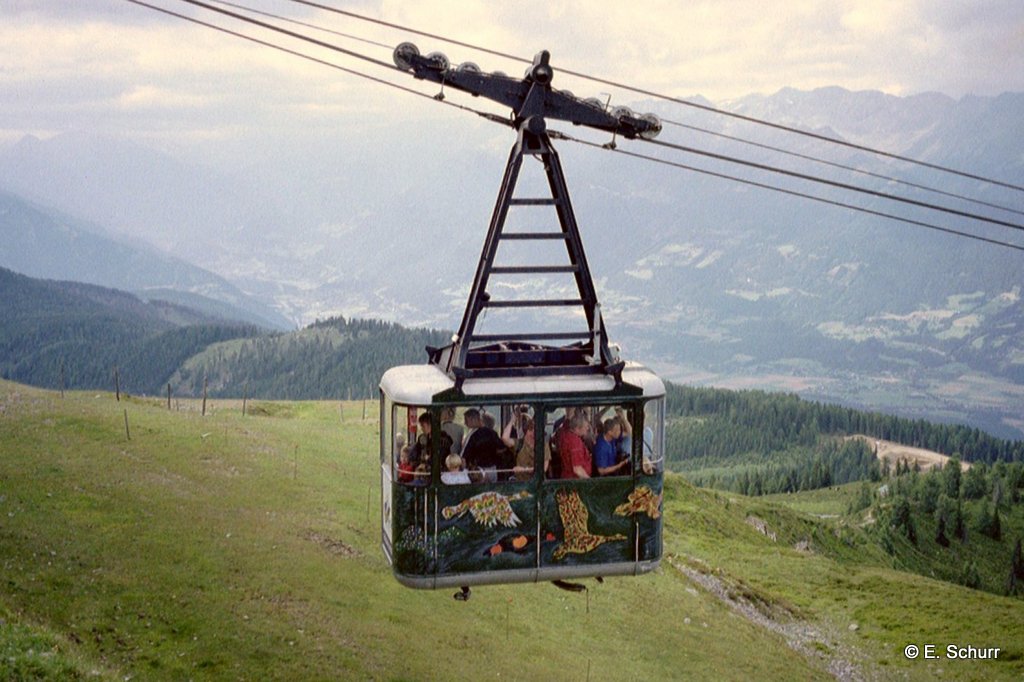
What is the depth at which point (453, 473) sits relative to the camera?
1677cm

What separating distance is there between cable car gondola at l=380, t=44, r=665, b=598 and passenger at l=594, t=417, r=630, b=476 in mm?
17

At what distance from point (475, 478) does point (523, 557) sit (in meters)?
1.61

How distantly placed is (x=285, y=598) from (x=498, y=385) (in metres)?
17.4

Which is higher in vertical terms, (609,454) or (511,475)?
(609,454)

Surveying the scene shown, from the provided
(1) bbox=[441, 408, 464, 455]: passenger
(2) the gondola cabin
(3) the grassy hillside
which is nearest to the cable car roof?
(2) the gondola cabin

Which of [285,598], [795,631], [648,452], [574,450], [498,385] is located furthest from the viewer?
[795,631]

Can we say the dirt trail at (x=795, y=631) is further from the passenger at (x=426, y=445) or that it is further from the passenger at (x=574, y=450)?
the passenger at (x=426, y=445)

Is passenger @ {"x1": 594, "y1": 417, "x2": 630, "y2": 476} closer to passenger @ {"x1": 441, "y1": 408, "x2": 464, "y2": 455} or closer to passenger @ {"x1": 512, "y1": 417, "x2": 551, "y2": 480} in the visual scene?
passenger @ {"x1": 512, "y1": 417, "x2": 551, "y2": 480}

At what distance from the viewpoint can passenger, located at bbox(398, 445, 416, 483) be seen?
660 inches

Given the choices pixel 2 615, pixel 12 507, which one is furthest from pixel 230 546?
pixel 2 615

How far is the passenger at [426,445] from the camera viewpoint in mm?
16531

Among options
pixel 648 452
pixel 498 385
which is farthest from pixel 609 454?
pixel 498 385

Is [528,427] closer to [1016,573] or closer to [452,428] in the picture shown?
[452,428]

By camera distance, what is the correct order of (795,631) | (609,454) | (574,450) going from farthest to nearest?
(795,631)
(609,454)
(574,450)
